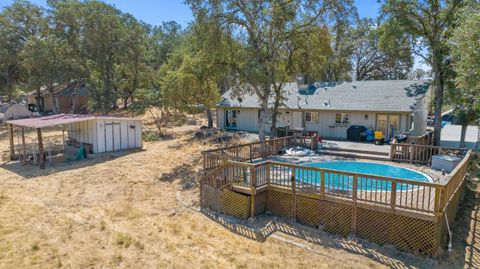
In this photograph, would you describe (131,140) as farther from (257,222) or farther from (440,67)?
(440,67)

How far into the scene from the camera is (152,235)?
8.22m

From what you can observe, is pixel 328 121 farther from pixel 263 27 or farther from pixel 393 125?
pixel 263 27

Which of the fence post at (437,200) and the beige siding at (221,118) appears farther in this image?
the beige siding at (221,118)

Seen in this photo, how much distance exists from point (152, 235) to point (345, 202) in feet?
16.8

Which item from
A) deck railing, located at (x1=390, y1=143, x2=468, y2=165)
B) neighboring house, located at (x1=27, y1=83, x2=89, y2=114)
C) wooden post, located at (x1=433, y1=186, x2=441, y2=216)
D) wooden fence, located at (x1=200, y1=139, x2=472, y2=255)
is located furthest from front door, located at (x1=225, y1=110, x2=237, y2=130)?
neighboring house, located at (x1=27, y1=83, x2=89, y2=114)

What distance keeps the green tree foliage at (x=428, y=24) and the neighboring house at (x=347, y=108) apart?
1.90 metres

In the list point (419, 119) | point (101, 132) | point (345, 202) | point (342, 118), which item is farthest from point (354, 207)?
point (419, 119)

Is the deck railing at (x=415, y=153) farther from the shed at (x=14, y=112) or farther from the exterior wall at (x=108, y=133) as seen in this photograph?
the shed at (x=14, y=112)

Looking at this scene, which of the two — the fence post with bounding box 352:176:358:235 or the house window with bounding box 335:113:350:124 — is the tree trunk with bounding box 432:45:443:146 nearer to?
the house window with bounding box 335:113:350:124

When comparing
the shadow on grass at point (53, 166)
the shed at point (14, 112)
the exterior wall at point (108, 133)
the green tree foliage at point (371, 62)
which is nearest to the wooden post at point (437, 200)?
the shadow on grass at point (53, 166)

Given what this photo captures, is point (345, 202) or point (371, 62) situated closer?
point (345, 202)

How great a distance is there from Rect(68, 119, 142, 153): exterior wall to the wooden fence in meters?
10.1

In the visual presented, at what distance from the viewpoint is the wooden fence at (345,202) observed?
7512mm

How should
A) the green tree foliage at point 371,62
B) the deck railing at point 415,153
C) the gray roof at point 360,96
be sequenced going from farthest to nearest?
the green tree foliage at point 371,62 → the gray roof at point 360,96 → the deck railing at point 415,153
